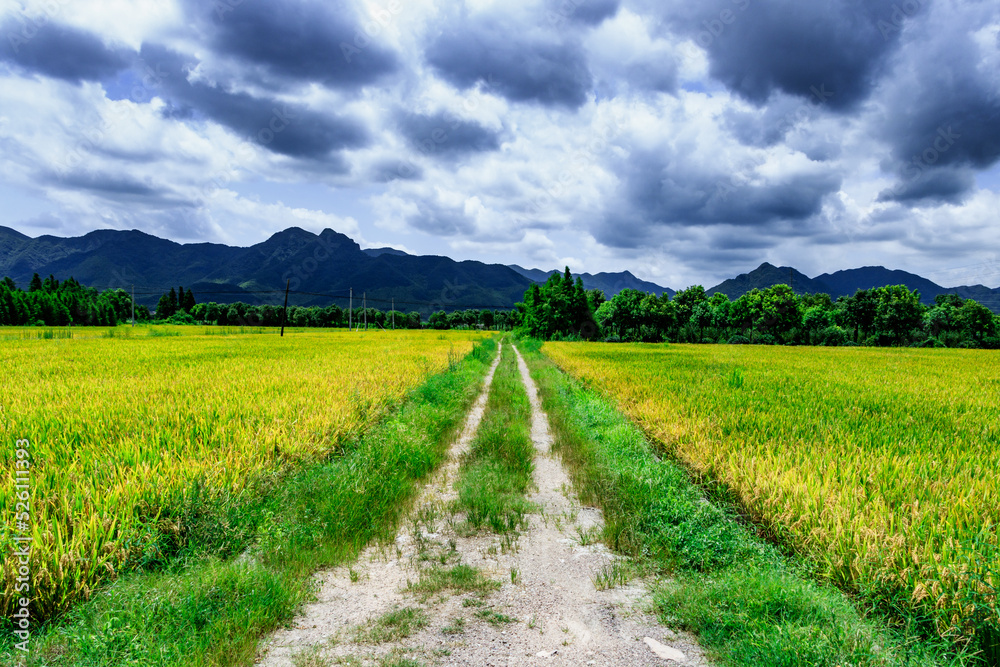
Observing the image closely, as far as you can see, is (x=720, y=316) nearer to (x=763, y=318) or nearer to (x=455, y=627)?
(x=763, y=318)

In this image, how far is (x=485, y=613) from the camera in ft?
12.0

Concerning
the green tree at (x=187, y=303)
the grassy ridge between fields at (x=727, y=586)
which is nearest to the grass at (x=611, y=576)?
the grassy ridge between fields at (x=727, y=586)

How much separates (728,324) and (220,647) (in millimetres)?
98653

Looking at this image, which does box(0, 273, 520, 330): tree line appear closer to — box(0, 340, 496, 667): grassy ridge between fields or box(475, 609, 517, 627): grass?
box(0, 340, 496, 667): grassy ridge between fields

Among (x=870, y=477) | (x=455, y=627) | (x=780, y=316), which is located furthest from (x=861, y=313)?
(x=455, y=627)

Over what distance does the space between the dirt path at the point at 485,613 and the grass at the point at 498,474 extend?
367mm

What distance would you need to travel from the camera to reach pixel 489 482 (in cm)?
678

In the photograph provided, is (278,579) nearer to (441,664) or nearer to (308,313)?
(441,664)

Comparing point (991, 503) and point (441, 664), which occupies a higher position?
point (991, 503)

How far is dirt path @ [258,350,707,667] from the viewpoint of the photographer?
315 cm

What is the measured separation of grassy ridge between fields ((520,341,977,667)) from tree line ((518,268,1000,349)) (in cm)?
5517

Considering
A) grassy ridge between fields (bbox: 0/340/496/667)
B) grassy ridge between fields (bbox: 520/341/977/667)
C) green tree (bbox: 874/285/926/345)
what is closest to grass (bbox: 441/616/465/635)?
grassy ridge between fields (bbox: 0/340/496/667)

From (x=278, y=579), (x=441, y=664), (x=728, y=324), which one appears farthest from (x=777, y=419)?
(x=728, y=324)

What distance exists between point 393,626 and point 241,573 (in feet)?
5.04
